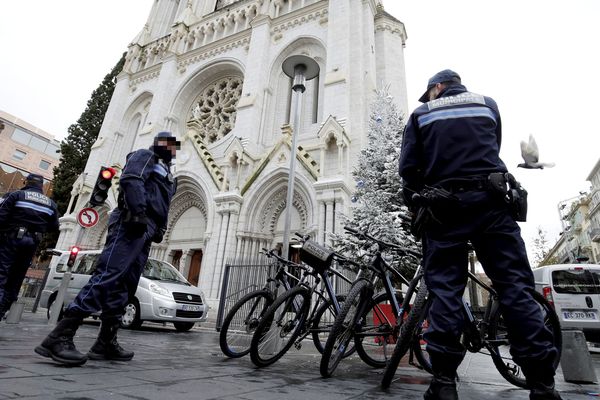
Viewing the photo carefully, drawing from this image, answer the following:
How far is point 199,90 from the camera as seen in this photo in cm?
2186

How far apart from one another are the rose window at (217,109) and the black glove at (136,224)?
1702 cm

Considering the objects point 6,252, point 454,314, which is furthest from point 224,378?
point 6,252

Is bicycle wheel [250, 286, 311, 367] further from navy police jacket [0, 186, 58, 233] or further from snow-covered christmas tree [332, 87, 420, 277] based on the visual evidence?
snow-covered christmas tree [332, 87, 420, 277]

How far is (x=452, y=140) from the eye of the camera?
6.75 feet

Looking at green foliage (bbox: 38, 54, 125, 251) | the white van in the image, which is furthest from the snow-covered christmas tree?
green foliage (bbox: 38, 54, 125, 251)

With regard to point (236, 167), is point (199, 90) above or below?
above

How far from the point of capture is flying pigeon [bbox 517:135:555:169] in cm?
238

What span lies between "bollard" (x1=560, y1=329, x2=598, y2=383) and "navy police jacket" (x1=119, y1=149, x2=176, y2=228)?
13.2 feet

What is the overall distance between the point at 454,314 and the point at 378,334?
1.43 metres

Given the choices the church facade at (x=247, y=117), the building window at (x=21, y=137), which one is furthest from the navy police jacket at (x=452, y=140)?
the building window at (x=21, y=137)

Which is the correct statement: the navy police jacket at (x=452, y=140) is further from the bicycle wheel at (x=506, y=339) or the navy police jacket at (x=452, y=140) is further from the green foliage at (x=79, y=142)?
the green foliage at (x=79, y=142)

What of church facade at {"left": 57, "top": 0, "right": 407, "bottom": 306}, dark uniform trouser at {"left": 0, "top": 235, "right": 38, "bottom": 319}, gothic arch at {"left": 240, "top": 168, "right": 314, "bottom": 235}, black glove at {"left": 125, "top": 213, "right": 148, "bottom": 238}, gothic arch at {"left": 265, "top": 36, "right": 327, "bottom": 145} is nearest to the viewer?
black glove at {"left": 125, "top": 213, "right": 148, "bottom": 238}

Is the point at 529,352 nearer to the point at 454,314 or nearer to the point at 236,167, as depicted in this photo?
the point at 454,314

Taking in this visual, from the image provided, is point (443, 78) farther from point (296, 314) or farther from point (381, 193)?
point (381, 193)
